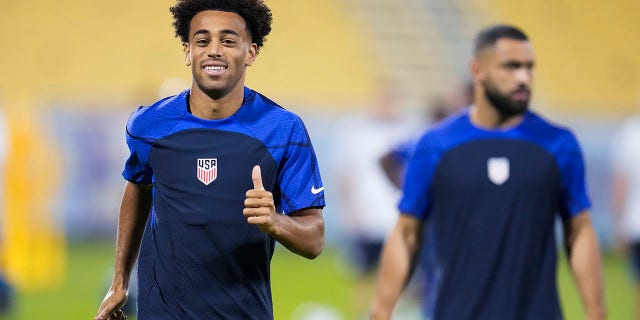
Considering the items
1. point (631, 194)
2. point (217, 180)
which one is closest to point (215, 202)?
point (217, 180)

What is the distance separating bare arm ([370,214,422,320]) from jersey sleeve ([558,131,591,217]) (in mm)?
725

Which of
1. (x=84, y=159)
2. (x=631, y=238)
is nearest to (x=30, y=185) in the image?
(x=84, y=159)

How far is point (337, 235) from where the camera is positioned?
19.4 m

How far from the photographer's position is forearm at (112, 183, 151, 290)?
438 cm

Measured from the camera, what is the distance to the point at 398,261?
5.62 metres

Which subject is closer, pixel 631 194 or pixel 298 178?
pixel 298 178

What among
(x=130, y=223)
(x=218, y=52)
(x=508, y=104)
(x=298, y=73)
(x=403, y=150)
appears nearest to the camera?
(x=218, y=52)

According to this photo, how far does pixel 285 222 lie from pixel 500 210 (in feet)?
6.11

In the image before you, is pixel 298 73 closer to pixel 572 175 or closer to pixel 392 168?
pixel 392 168

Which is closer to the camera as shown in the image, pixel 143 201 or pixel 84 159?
pixel 143 201

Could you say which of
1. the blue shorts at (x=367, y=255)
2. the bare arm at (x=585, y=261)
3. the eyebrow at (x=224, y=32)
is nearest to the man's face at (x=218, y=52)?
the eyebrow at (x=224, y=32)

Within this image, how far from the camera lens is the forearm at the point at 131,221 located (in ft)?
14.4

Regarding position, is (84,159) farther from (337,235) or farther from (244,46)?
(244,46)

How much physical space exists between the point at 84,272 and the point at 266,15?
37.6 ft
